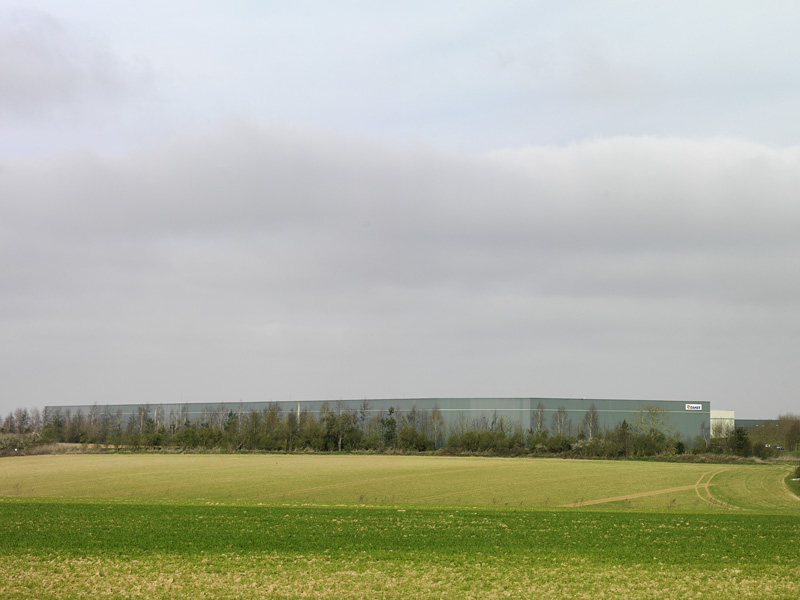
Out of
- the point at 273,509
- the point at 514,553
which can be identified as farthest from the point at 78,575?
the point at 273,509

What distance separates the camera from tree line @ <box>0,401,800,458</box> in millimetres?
102625

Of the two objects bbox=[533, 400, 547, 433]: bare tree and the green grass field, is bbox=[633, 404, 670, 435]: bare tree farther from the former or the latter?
the green grass field

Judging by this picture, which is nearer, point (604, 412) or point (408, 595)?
point (408, 595)

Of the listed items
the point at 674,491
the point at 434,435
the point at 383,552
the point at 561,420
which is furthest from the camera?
the point at 434,435

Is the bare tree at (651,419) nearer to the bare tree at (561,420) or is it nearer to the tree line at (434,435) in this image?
the tree line at (434,435)

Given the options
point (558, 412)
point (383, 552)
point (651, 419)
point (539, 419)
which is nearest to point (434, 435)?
point (539, 419)

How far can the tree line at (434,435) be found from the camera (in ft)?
337

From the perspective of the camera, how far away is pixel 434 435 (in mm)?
125625

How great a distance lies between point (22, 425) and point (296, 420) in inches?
3040

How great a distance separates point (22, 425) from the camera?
6604 inches

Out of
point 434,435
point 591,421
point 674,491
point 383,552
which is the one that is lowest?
point 434,435

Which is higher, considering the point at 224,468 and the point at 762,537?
the point at 762,537

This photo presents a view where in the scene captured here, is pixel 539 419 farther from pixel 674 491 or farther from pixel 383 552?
pixel 383 552

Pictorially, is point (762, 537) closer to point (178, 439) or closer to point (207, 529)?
point (207, 529)
